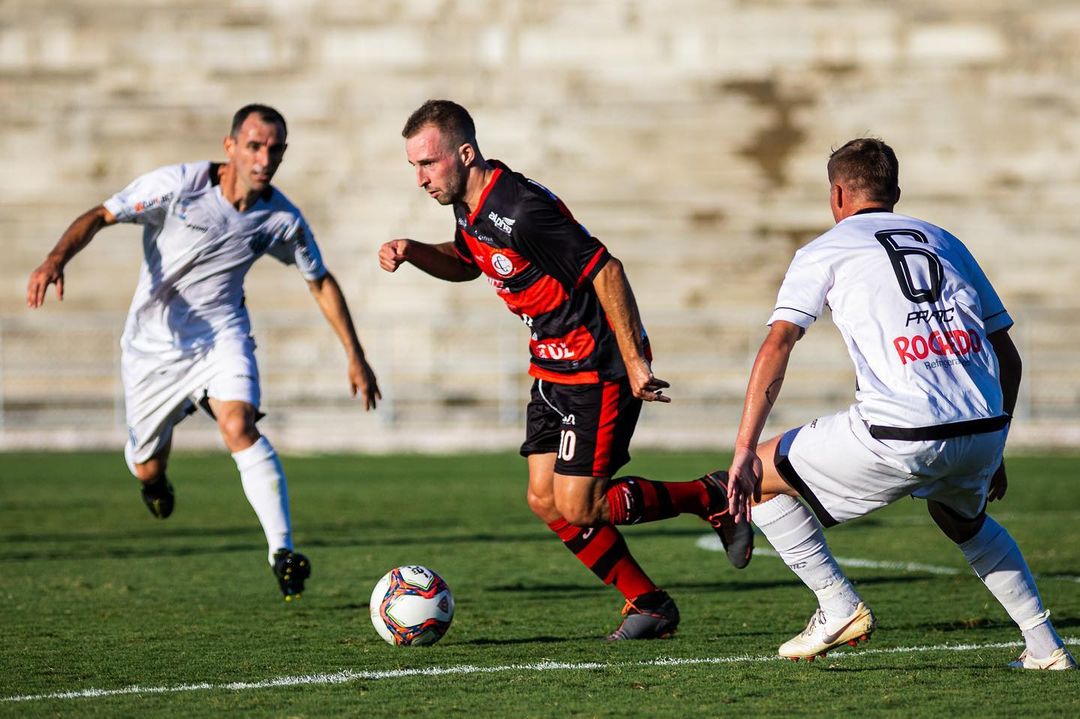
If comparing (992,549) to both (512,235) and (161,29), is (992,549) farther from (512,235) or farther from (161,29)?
(161,29)

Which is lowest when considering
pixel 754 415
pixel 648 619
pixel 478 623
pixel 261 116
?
pixel 478 623

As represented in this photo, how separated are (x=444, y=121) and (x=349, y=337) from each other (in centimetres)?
184

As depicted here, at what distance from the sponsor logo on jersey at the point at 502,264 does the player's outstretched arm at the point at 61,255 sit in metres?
1.97

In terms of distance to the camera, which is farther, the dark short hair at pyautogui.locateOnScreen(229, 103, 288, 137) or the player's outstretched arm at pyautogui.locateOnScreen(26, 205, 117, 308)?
the dark short hair at pyautogui.locateOnScreen(229, 103, 288, 137)

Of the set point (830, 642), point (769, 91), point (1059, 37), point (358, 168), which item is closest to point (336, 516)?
point (830, 642)

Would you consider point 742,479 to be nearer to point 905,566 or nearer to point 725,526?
point 725,526

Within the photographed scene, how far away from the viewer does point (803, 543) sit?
4.91 m

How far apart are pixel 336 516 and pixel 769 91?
13016mm

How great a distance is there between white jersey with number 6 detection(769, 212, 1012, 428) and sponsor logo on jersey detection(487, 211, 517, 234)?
1.25 m

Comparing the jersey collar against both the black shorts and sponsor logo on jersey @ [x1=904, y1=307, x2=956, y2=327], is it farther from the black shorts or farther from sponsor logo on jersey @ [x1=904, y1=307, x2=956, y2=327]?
sponsor logo on jersey @ [x1=904, y1=307, x2=956, y2=327]

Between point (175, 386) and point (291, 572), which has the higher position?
point (175, 386)

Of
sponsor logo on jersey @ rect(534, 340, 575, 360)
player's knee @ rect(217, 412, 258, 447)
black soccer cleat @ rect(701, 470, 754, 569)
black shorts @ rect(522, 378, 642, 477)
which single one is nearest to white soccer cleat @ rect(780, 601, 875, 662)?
black soccer cleat @ rect(701, 470, 754, 569)

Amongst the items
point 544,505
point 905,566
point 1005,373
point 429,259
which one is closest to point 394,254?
point 429,259

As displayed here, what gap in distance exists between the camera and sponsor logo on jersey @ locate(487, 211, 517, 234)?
549 centimetres
